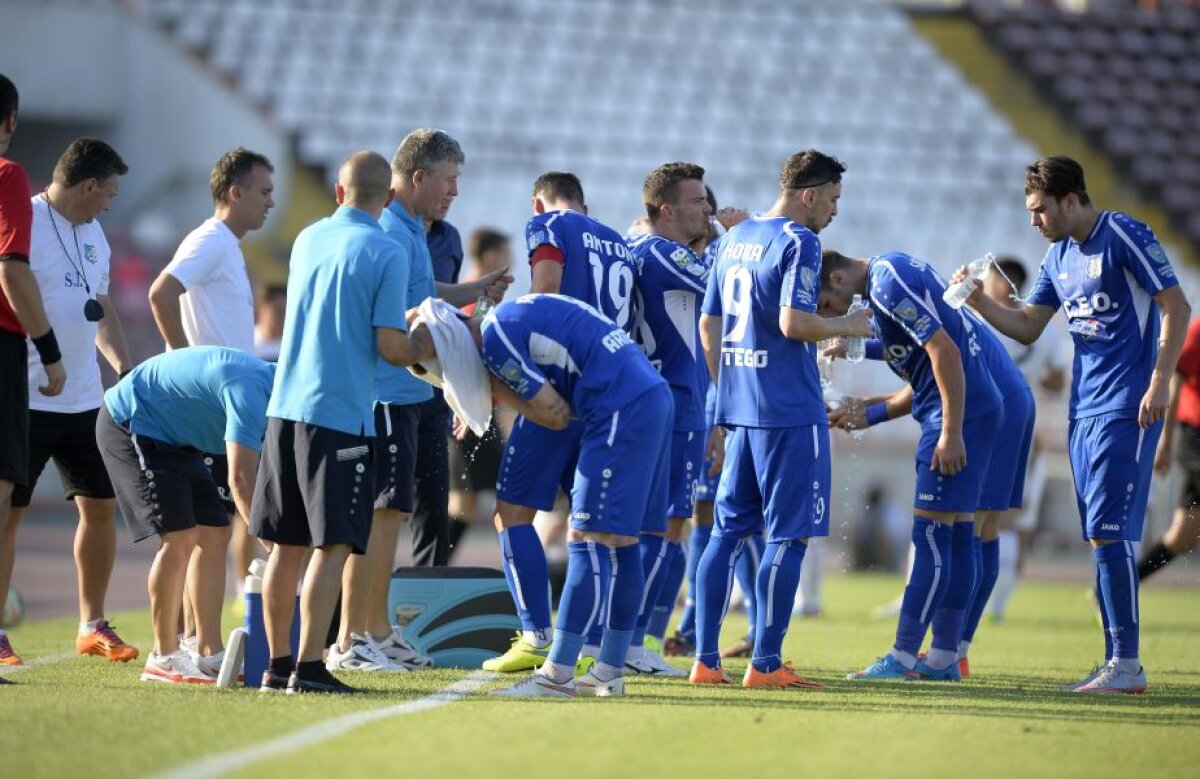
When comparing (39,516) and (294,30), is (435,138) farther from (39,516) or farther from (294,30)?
(294,30)

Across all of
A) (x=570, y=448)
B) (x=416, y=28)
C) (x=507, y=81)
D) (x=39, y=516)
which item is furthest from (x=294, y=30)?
(x=570, y=448)

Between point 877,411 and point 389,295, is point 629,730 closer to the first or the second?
point 389,295

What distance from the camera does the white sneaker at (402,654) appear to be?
7547 mm

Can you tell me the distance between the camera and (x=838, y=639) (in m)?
10.2

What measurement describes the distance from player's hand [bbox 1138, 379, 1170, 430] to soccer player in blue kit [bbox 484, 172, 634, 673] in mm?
2390

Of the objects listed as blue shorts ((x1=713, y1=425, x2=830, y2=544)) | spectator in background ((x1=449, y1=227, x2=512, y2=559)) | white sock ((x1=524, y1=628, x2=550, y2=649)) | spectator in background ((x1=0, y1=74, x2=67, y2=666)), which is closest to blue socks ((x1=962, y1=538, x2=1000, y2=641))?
blue shorts ((x1=713, y1=425, x2=830, y2=544))

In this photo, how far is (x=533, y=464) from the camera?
6.90m

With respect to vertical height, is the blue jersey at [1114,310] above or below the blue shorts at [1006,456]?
above

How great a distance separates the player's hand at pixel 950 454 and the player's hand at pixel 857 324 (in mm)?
769

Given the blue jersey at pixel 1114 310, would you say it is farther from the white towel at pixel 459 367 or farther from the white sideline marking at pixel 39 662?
the white sideline marking at pixel 39 662

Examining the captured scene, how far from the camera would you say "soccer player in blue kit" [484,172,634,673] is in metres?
6.90

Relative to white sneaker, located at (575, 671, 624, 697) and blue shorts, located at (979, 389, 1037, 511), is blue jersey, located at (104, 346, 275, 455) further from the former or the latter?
blue shorts, located at (979, 389, 1037, 511)

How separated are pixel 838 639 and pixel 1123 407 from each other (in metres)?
3.45

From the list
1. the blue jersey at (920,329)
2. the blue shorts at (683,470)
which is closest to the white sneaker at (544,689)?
the blue shorts at (683,470)
